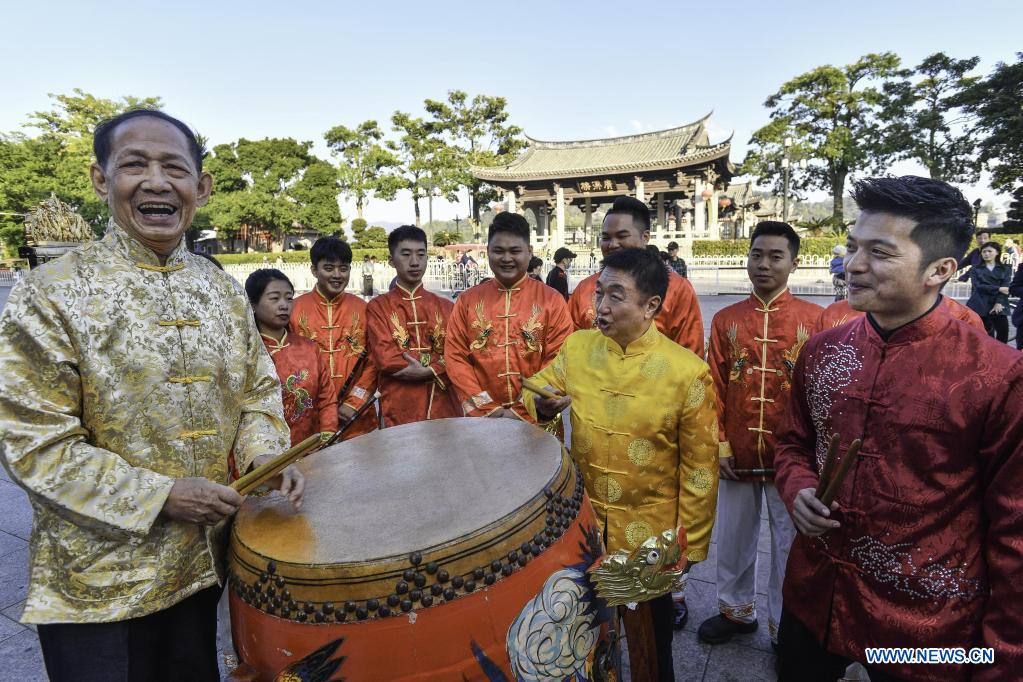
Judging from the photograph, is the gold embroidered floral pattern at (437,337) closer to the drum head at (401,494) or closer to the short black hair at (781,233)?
the drum head at (401,494)

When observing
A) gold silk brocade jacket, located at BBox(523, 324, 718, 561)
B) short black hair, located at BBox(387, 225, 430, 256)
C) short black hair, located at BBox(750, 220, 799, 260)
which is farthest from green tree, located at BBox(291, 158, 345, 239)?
gold silk brocade jacket, located at BBox(523, 324, 718, 561)

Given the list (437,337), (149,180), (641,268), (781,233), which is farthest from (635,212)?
(149,180)

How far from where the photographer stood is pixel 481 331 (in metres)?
3.38

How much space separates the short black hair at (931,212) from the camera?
54.9 inches

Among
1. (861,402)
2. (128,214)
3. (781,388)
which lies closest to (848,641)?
(861,402)

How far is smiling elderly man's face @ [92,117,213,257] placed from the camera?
1.42 m

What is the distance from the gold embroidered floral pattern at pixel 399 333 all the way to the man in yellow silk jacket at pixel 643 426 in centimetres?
184

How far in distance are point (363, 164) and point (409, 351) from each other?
3756cm

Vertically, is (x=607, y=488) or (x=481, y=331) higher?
(x=481, y=331)

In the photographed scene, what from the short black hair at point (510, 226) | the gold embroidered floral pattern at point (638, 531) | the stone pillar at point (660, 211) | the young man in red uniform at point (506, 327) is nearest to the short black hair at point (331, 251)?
the young man in red uniform at point (506, 327)

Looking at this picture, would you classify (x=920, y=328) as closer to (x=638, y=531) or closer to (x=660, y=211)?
(x=638, y=531)

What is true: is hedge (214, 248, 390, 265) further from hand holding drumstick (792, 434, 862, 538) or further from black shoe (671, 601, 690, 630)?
hand holding drumstick (792, 434, 862, 538)

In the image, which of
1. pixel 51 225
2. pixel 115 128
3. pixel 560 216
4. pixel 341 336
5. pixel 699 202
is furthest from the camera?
pixel 560 216

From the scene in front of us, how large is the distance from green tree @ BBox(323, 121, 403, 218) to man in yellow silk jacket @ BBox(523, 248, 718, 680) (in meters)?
38.0
